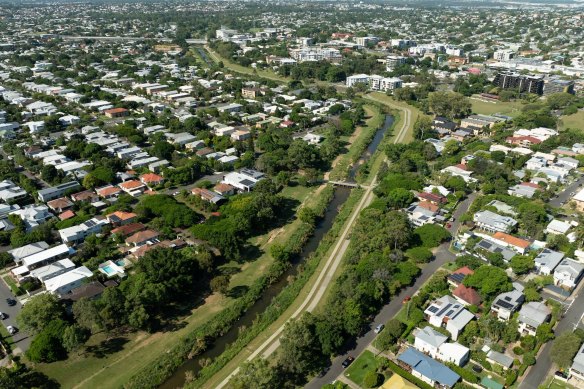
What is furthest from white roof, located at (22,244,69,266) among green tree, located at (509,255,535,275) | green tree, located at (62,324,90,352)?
green tree, located at (509,255,535,275)

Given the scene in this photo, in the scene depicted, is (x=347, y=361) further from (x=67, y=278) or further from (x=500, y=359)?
(x=67, y=278)

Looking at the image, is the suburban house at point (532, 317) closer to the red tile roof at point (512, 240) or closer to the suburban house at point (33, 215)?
the red tile roof at point (512, 240)

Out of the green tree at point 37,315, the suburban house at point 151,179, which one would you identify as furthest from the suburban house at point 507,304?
the suburban house at point 151,179

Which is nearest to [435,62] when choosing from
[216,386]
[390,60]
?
[390,60]

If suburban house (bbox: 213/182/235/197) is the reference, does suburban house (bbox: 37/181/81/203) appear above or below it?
above

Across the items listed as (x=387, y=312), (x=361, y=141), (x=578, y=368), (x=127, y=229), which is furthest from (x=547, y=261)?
(x=127, y=229)

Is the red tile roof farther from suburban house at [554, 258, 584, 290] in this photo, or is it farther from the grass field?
the grass field
